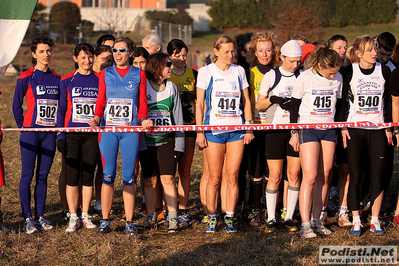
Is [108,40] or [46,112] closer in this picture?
[46,112]

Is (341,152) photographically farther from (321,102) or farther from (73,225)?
(73,225)

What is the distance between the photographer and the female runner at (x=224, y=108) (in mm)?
6254

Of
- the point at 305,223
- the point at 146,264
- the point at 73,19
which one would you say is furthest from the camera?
the point at 73,19

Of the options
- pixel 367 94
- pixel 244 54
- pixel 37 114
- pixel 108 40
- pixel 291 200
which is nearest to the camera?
pixel 367 94

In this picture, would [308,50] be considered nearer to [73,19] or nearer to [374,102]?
[374,102]

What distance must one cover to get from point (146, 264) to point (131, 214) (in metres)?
1.20

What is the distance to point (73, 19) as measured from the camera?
51.5 metres

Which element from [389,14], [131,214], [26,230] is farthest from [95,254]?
[389,14]

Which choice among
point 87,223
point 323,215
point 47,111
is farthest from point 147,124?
point 323,215

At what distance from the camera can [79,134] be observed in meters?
6.59

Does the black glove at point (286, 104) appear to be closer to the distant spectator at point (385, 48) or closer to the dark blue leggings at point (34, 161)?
the distant spectator at point (385, 48)

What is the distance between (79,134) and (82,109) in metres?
0.30

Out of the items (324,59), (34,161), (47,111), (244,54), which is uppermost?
(244,54)

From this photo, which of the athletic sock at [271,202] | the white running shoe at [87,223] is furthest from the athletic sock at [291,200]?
the white running shoe at [87,223]
